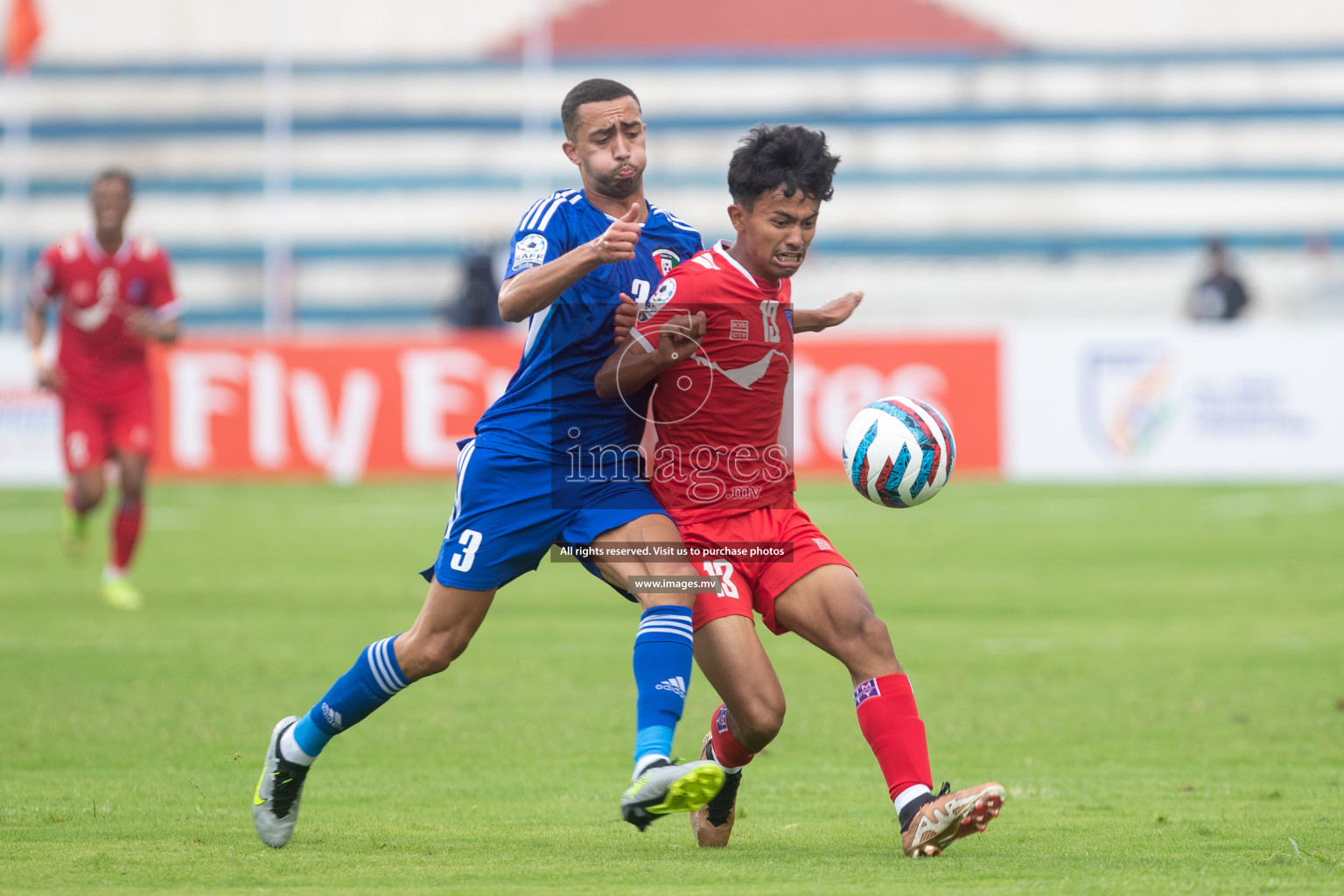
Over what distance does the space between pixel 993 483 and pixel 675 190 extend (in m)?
23.4

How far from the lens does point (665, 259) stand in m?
5.47

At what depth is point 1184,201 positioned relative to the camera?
42688mm

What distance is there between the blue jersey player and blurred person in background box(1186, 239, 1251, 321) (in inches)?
733

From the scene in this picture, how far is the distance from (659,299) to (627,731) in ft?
8.55

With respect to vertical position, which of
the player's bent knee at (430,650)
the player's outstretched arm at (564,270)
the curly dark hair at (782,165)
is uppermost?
the curly dark hair at (782,165)

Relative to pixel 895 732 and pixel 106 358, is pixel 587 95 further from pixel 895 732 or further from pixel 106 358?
pixel 106 358

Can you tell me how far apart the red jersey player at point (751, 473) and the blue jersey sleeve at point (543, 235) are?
34 cm

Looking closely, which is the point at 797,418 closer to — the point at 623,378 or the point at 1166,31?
the point at 623,378

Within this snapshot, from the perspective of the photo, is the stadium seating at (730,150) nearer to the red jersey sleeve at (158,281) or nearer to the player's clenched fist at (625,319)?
the red jersey sleeve at (158,281)

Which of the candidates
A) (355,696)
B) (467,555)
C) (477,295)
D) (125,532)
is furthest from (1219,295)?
(355,696)

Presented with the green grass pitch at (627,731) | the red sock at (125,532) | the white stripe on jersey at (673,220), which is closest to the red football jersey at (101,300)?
the red sock at (125,532)

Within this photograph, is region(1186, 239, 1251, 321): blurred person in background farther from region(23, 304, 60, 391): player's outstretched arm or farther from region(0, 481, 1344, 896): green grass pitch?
region(23, 304, 60, 391): player's outstretched arm

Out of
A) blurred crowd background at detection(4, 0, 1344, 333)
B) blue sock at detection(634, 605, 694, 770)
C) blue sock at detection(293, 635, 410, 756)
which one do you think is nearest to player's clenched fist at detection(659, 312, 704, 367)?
blue sock at detection(634, 605, 694, 770)

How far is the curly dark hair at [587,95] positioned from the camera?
5.30 m
